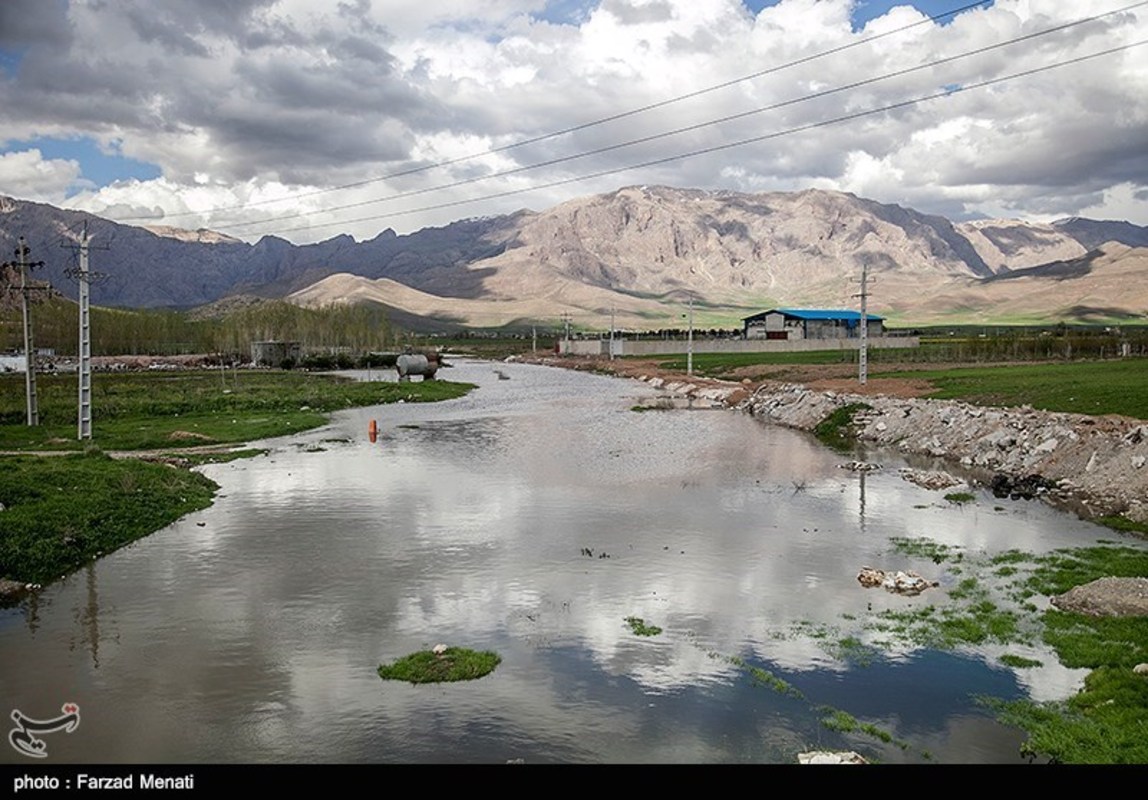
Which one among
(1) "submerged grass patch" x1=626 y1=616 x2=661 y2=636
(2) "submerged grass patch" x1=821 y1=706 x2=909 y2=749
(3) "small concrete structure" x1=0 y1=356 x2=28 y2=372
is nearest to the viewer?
(2) "submerged grass patch" x1=821 y1=706 x2=909 y2=749

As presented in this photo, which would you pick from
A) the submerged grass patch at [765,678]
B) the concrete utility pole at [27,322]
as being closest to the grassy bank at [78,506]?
the submerged grass patch at [765,678]

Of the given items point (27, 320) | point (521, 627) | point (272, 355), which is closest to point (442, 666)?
point (521, 627)

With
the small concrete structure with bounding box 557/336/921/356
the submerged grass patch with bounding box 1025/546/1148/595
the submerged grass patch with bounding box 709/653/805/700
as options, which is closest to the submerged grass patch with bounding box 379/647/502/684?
the submerged grass patch with bounding box 709/653/805/700

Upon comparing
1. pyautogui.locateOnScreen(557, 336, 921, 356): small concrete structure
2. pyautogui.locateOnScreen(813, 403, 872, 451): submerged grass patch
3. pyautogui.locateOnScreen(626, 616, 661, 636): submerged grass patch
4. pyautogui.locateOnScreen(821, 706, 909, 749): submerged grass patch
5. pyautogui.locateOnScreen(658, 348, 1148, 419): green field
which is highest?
pyautogui.locateOnScreen(557, 336, 921, 356): small concrete structure

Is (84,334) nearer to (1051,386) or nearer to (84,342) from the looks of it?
(84,342)

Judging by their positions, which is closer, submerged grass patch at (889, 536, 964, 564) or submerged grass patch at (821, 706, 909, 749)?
submerged grass patch at (821, 706, 909, 749)

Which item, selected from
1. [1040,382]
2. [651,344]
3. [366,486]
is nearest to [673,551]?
[366,486]

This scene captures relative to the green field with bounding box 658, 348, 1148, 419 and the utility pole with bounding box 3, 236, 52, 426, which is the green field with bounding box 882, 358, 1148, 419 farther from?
the utility pole with bounding box 3, 236, 52, 426

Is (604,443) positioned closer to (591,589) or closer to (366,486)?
(366,486)

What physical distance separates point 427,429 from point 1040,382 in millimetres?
45346

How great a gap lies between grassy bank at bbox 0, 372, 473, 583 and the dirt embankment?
3431cm

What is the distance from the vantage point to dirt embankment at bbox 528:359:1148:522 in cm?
3319

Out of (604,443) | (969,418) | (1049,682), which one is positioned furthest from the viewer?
(604,443)

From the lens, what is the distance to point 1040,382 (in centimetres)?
6175
